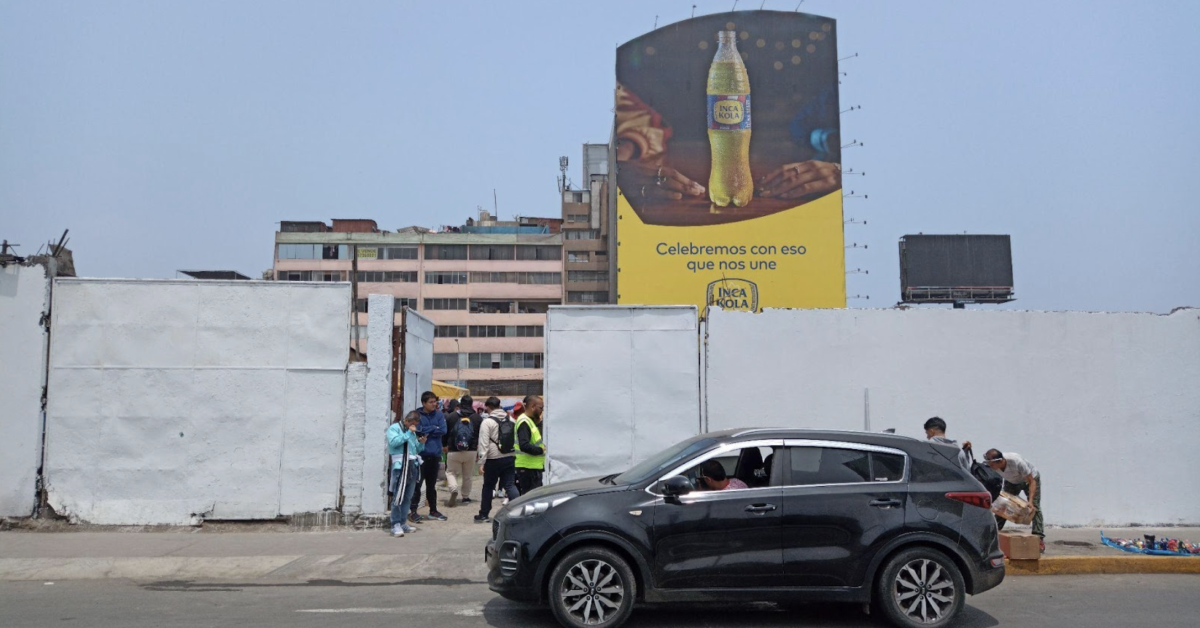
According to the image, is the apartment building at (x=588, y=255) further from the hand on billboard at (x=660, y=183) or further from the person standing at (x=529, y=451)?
the person standing at (x=529, y=451)

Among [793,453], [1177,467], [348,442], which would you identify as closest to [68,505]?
[348,442]

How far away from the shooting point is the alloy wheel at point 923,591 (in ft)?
23.0

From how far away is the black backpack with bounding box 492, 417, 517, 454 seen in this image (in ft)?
41.2

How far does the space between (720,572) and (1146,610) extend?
4098 mm

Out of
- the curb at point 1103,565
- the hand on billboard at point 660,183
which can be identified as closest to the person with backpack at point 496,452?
the curb at point 1103,565

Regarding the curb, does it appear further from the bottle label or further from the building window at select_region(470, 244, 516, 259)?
the building window at select_region(470, 244, 516, 259)

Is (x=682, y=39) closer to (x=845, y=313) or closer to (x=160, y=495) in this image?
(x=845, y=313)

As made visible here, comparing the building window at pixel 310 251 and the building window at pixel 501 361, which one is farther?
the building window at pixel 501 361

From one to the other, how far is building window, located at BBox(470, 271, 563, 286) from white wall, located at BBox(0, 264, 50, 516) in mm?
64235

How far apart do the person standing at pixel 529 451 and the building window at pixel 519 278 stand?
209 ft

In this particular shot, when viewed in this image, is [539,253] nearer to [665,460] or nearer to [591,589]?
[665,460]

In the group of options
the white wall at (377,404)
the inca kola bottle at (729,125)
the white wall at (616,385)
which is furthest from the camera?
the inca kola bottle at (729,125)

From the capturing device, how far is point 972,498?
23.6ft

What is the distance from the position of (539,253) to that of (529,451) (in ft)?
214
